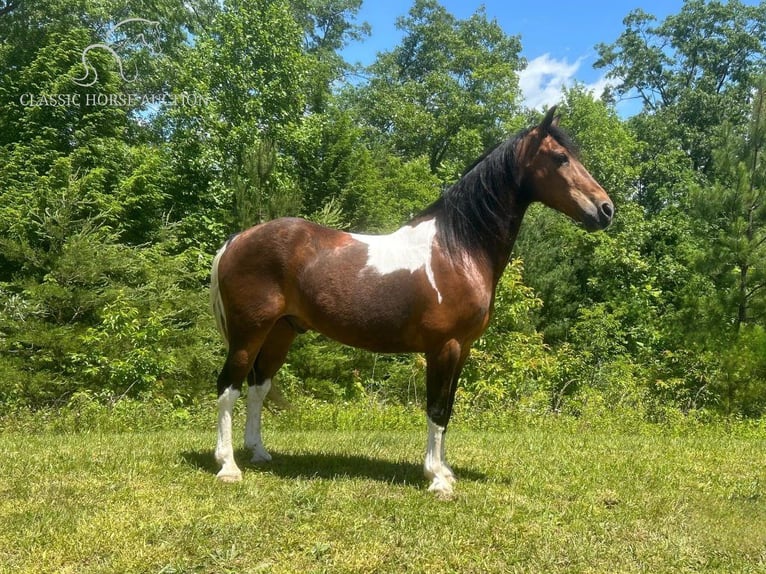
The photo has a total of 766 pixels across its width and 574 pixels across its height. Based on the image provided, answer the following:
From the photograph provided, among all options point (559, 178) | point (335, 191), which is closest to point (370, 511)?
point (559, 178)

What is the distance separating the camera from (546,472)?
4.04 metres

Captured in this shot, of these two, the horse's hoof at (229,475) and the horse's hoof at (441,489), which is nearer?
the horse's hoof at (441,489)

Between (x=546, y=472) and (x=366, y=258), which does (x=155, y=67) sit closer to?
(x=366, y=258)

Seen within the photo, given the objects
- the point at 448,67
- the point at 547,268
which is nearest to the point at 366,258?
the point at 547,268

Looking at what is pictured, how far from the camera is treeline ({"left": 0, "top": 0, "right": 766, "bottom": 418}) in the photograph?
8.62 metres

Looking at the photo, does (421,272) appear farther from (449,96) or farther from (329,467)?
(449,96)

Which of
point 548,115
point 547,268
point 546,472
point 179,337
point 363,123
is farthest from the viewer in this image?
point 363,123

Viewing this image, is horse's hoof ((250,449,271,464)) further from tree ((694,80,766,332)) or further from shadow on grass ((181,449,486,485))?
tree ((694,80,766,332))

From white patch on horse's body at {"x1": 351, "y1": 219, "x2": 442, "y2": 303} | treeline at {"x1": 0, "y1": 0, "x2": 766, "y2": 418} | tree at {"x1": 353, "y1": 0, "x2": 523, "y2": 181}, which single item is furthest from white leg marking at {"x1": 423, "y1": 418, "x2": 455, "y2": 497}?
tree at {"x1": 353, "y1": 0, "x2": 523, "y2": 181}

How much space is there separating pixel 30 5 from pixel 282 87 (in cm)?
764

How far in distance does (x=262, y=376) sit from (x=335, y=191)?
1191 cm

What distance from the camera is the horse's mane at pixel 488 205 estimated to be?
359cm

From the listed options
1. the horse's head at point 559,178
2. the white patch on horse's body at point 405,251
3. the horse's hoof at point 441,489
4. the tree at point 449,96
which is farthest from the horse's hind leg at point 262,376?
the tree at point 449,96

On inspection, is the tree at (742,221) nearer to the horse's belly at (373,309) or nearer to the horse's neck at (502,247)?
the horse's neck at (502,247)
